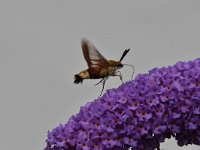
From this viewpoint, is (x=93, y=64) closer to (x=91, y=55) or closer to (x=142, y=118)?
(x=91, y=55)

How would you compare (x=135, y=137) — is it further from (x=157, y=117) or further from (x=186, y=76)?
(x=186, y=76)

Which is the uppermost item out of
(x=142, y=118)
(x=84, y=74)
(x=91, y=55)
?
(x=91, y=55)

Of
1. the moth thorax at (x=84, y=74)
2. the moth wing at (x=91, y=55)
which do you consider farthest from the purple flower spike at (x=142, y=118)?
the moth wing at (x=91, y=55)

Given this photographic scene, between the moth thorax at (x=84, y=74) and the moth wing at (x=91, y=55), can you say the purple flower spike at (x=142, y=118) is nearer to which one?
the moth thorax at (x=84, y=74)

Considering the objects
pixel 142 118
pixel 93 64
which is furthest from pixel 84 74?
pixel 142 118

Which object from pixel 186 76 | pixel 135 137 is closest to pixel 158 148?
pixel 135 137
